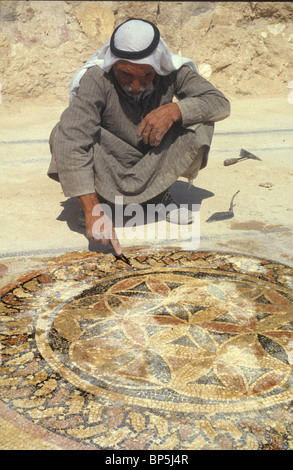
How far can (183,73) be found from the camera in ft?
11.9

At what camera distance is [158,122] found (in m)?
3.41

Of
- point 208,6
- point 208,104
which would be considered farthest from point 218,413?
point 208,6

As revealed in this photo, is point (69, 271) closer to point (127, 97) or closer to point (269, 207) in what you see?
point (127, 97)

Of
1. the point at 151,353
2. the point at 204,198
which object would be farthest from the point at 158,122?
the point at 151,353

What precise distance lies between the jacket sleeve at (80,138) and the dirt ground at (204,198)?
0.39 m

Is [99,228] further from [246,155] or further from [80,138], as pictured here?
[246,155]

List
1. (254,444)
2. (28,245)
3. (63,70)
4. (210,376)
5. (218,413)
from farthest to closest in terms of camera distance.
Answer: (63,70), (28,245), (210,376), (218,413), (254,444)

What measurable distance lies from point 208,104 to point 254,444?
2.24 meters

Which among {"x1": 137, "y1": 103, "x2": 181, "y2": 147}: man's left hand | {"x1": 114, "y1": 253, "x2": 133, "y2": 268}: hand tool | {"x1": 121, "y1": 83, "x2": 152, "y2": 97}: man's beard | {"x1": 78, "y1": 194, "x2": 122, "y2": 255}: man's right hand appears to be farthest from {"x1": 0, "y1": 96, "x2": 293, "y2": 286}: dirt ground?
{"x1": 121, "y1": 83, "x2": 152, "y2": 97}: man's beard

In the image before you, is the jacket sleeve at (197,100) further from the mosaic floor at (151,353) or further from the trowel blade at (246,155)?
the trowel blade at (246,155)

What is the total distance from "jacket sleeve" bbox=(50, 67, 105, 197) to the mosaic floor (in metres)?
0.40

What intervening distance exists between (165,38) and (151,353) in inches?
230

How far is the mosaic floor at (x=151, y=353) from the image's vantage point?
6.24ft

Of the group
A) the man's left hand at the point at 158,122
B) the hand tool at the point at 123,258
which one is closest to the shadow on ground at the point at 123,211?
the hand tool at the point at 123,258
